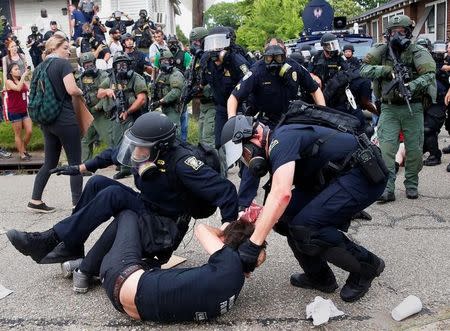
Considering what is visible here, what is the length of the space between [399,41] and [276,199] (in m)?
3.15

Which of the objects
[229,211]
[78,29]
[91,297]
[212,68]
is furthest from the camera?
[78,29]

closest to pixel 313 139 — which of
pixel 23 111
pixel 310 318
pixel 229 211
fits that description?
pixel 229 211

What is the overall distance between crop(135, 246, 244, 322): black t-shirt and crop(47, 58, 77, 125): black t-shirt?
2.90 meters

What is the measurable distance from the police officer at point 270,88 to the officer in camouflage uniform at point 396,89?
704 mm

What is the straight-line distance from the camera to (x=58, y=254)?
146 inches

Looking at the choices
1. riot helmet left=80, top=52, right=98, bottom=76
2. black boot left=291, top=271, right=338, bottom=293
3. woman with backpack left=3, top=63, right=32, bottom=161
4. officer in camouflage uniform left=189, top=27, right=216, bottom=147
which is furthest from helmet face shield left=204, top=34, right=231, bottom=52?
woman with backpack left=3, top=63, right=32, bottom=161

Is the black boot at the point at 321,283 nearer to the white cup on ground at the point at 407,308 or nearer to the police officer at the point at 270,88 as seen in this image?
the white cup on ground at the point at 407,308

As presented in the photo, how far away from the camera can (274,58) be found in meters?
5.07

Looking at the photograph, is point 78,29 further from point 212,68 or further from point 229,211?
point 229,211

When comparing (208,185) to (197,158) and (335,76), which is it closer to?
(197,158)

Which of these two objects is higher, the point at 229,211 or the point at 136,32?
the point at 136,32

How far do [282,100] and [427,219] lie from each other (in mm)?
1792

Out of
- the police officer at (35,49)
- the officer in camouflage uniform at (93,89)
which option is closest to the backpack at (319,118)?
the officer in camouflage uniform at (93,89)

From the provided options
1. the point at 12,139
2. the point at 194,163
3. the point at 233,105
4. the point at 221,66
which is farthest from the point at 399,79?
the point at 12,139
